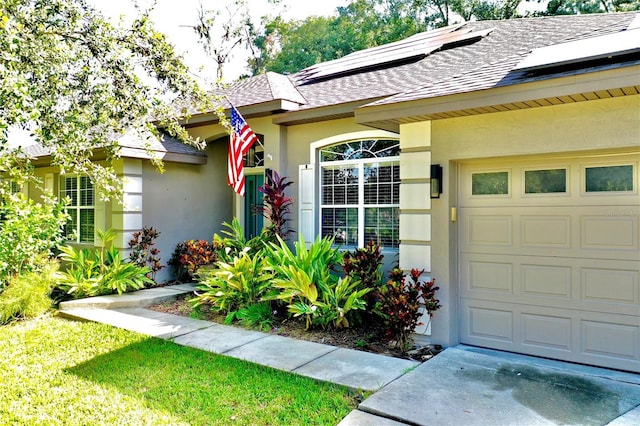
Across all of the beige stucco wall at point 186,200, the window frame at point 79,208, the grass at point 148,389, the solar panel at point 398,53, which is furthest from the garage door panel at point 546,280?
the window frame at point 79,208

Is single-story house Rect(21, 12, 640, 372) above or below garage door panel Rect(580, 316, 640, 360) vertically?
above

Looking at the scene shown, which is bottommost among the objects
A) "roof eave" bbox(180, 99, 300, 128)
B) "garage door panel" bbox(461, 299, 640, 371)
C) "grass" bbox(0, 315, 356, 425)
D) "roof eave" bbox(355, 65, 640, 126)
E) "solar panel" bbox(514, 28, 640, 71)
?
"grass" bbox(0, 315, 356, 425)

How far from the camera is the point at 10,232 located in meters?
7.39

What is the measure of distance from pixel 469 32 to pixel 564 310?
22.9 feet

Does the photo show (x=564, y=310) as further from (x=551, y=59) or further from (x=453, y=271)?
(x=551, y=59)

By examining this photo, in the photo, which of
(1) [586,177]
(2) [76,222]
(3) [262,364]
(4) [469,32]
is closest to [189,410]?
(3) [262,364]

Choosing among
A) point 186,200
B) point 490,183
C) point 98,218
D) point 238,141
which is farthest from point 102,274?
point 490,183

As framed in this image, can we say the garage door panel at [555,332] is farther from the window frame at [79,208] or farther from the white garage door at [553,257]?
the window frame at [79,208]

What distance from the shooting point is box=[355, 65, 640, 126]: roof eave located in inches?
165

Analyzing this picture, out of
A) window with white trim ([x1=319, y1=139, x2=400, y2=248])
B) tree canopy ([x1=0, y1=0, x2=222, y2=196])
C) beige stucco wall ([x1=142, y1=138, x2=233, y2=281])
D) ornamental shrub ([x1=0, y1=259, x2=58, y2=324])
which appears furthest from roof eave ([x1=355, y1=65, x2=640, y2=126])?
ornamental shrub ([x1=0, y1=259, x2=58, y2=324])

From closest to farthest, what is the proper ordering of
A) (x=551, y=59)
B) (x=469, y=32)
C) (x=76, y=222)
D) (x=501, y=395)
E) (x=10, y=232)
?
(x=501, y=395)
(x=551, y=59)
(x=10, y=232)
(x=469, y=32)
(x=76, y=222)

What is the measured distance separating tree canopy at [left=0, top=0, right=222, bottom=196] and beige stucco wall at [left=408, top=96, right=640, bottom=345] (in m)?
3.25

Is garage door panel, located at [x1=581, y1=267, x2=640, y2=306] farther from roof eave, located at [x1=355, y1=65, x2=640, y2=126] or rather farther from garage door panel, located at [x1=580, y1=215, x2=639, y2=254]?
roof eave, located at [x1=355, y1=65, x2=640, y2=126]

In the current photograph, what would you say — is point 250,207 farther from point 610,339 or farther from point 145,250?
point 610,339
